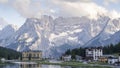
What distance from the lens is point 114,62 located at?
7328 inches

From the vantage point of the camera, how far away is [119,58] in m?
187

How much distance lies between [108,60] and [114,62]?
11965 mm

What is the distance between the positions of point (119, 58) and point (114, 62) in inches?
134

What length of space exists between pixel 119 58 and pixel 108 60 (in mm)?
11879

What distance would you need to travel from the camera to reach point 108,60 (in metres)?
198
